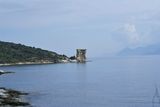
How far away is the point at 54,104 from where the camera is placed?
314ft

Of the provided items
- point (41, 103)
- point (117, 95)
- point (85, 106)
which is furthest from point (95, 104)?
point (117, 95)

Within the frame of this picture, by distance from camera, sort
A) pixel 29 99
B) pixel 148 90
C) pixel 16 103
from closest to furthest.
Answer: pixel 16 103 → pixel 29 99 → pixel 148 90

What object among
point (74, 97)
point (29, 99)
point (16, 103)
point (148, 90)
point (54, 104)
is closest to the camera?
point (16, 103)

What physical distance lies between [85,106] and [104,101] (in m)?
8.99

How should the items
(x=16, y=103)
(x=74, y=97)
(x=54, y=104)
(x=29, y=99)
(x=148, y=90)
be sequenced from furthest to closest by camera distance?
(x=148, y=90), (x=74, y=97), (x=29, y=99), (x=54, y=104), (x=16, y=103)

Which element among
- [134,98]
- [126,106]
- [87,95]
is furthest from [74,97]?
[126,106]

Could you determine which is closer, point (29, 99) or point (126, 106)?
point (126, 106)

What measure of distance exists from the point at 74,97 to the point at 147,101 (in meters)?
19.2

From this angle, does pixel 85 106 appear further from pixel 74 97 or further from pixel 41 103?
pixel 74 97

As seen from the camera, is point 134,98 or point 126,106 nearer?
point 126,106

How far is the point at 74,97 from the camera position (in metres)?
111

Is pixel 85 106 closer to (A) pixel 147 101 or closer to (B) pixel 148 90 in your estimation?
(A) pixel 147 101

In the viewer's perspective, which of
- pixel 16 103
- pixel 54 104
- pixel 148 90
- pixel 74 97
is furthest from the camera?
pixel 148 90

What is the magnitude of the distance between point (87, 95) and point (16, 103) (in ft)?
98.3
